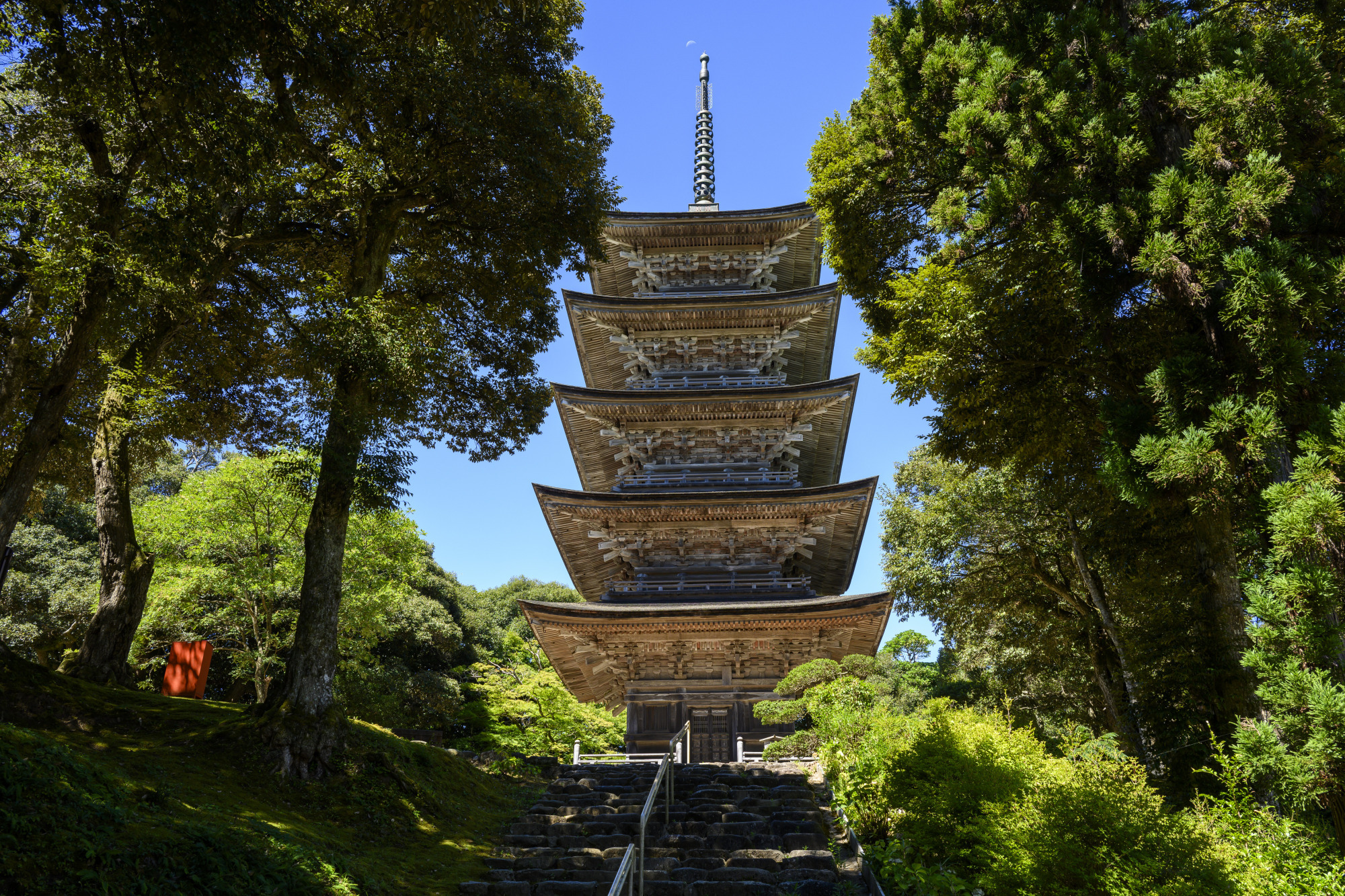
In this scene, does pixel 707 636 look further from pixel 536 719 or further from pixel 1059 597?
pixel 1059 597

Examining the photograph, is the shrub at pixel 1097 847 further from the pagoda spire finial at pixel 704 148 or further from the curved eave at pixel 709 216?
the pagoda spire finial at pixel 704 148

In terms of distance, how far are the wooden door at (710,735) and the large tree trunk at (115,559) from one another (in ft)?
30.5

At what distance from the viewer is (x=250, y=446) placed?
11133 millimetres

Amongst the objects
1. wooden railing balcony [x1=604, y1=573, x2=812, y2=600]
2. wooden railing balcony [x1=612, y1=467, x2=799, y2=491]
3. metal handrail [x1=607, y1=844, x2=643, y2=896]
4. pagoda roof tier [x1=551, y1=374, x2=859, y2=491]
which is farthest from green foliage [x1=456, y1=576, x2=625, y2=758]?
metal handrail [x1=607, y1=844, x2=643, y2=896]

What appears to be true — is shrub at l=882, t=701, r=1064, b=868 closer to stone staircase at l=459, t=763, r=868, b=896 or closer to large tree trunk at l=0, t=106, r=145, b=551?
stone staircase at l=459, t=763, r=868, b=896

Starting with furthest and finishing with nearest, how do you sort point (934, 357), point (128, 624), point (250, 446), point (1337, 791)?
point (250, 446) < point (128, 624) < point (934, 357) < point (1337, 791)

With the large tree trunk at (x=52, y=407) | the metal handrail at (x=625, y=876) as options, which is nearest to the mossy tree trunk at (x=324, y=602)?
the large tree trunk at (x=52, y=407)

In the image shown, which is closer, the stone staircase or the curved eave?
the stone staircase

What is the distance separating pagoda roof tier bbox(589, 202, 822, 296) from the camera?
61.7ft

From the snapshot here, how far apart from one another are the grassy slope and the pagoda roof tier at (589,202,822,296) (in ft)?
45.1

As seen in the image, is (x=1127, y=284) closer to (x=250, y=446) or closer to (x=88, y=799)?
(x=88, y=799)

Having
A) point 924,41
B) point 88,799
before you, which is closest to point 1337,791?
point 88,799

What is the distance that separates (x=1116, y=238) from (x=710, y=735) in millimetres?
11462

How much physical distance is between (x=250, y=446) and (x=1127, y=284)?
38.2ft
